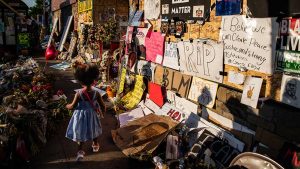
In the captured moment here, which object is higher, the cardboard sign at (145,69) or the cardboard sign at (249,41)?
the cardboard sign at (249,41)

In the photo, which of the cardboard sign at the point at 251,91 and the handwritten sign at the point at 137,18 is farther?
the handwritten sign at the point at 137,18

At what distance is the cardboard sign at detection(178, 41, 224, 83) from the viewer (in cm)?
529

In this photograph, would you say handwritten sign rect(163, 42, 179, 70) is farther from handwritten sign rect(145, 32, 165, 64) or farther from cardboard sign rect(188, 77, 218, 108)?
cardboard sign rect(188, 77, 218, 108)

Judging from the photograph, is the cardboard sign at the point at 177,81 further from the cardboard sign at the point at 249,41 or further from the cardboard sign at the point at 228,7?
the cardboard sign at the point at 228,7

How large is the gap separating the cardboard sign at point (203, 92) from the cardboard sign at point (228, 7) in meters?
1.22

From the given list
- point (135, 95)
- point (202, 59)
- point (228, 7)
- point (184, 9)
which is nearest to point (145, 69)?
point (135, 95)

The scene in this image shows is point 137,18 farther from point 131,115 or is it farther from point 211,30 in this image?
point 211,30

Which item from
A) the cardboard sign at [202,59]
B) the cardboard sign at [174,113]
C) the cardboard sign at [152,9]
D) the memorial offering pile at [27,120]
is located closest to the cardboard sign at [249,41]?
the cardboard sign at [202,59]

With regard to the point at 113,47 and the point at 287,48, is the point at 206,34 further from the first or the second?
the point at 113,47

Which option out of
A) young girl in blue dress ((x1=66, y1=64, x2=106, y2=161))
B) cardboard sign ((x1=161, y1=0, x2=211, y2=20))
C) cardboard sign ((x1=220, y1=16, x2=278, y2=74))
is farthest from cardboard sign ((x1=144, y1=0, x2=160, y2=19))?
young girl in blue dress ((x1=66, y1=64, x2=106, y2=161))

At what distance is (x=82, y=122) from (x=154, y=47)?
3037mm

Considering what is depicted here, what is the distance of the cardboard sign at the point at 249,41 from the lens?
4.23 metres

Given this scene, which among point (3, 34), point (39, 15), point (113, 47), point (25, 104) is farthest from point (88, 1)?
point (39, 15)

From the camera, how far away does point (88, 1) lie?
15.5 m
